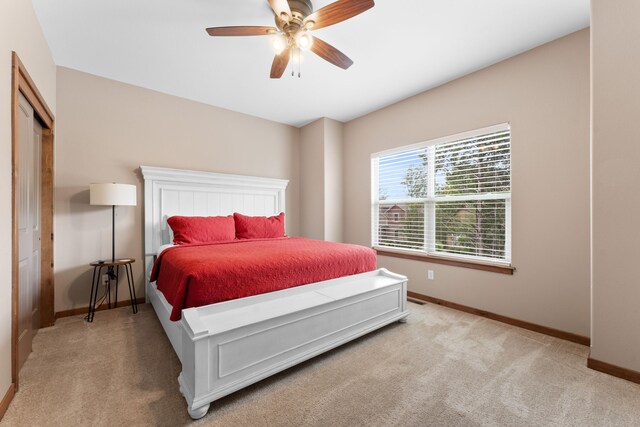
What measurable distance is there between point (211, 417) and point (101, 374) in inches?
37.8

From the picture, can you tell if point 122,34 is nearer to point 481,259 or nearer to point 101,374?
point 101,374

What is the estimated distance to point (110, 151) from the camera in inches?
126

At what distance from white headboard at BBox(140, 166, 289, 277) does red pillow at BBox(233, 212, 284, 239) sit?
0.44 meters

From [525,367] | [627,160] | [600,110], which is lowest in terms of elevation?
[525,367]

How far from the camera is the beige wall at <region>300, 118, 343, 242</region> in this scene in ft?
14.4

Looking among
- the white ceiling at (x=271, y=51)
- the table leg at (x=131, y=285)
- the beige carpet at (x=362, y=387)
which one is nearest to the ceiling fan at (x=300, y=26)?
the white ceiling at (x=271, y=51)

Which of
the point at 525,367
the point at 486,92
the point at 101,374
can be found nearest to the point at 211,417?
the point at 101,374

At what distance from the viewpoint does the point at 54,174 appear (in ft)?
9.40

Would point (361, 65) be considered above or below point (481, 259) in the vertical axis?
above

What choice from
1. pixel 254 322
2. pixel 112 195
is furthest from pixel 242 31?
pixel 112 195

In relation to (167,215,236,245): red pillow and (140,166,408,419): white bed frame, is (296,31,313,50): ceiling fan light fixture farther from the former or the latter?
(167,215,236,245): red pillow

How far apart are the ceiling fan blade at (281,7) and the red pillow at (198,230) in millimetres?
2275

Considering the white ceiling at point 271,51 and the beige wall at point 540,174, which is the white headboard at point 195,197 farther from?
the beige wall at point 540,174

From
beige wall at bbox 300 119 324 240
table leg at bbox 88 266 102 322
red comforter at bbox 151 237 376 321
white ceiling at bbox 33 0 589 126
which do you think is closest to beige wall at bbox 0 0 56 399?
white ceiling at bbox 33 0 589 126
